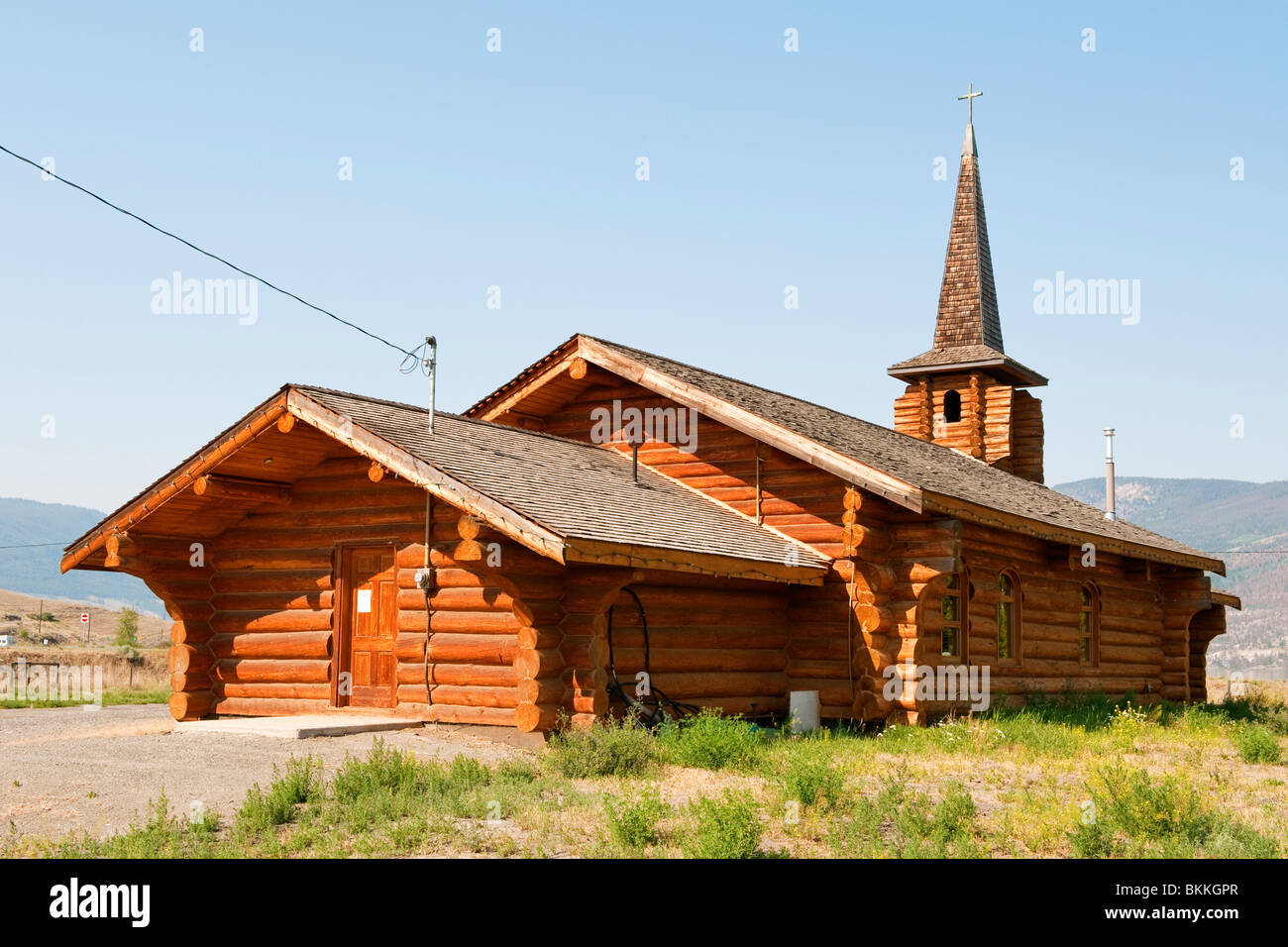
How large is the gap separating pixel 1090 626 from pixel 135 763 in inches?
652

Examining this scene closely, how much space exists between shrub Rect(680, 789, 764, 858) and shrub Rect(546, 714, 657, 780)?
2.64 metres

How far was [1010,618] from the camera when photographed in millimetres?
19922

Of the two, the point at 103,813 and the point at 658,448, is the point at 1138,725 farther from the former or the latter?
the point at 103,813

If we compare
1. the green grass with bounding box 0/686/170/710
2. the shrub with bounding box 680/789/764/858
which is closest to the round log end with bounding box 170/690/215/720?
the green grass with bounding box 0/686/170/710

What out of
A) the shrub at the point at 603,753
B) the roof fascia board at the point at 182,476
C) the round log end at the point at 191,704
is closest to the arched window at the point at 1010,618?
the shrub at the point at 603,753

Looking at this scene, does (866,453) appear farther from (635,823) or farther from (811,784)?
(635,823)

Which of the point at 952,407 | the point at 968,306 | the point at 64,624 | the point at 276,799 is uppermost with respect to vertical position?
the point at 968,306

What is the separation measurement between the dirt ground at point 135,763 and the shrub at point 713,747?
1.75m

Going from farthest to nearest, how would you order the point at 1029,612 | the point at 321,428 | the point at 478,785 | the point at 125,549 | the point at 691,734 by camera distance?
the point at 1029,612 < the point at 125,549 < the point at 321,428 < the point at 691,734 < the point at 478,785

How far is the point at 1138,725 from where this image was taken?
1599 cm

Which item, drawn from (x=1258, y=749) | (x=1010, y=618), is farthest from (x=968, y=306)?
(x=1258, y=749)

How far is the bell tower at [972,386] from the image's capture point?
27750 mm
